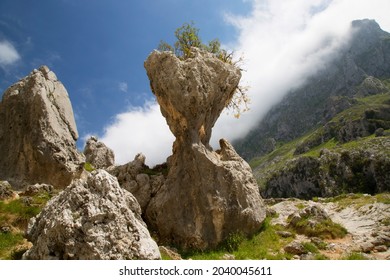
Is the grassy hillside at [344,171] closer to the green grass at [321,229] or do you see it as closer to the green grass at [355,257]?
the green grass at [321,229]

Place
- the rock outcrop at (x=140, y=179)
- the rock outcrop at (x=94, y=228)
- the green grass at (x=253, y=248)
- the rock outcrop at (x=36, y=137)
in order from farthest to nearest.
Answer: the rock outcrop at (x=36, y=137), the rock outcrop at (x=140, y=179), the green grass at (x=253, y=248), the rock outcrop at (x=94, y=228)

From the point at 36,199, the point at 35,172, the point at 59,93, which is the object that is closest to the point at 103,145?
the point at 59,93

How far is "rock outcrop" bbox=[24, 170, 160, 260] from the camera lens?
11875 mm

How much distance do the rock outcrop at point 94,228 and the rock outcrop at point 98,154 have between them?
41.2 metres

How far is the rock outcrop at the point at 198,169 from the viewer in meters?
26.7

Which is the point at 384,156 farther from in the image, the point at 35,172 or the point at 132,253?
A: the point at 132,253

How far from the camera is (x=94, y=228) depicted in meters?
12.2

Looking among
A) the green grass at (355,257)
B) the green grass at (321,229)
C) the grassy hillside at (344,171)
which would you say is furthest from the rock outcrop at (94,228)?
the grassy hillside at (344,171)

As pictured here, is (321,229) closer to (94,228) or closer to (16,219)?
(94,228)

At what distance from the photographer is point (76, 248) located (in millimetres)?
11875

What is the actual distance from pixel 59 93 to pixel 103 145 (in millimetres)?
21302

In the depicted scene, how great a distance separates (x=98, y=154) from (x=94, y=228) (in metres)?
45.0

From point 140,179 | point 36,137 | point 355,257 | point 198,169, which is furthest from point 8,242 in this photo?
point 355,257

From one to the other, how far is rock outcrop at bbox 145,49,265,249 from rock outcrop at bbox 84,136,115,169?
25.2m
